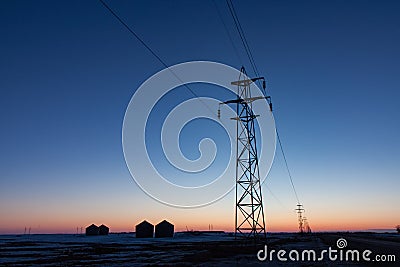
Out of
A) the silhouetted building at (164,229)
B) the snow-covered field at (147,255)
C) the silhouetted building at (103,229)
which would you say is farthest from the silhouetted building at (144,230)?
the snow-covered field at (147,255)

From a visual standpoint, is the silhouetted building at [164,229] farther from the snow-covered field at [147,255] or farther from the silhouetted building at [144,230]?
the snow-covered field at [147,255]

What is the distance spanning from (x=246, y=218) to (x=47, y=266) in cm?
1788

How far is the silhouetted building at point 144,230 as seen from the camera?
9950 centimetres

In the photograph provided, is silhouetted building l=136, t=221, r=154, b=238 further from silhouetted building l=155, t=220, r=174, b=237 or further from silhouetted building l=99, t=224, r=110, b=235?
silhouetted building l=99, t=224, r=110, b=235

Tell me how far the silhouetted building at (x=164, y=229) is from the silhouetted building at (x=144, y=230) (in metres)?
2.06

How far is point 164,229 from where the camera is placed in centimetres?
10062

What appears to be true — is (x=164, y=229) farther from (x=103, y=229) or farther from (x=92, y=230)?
(x=103, y=229)

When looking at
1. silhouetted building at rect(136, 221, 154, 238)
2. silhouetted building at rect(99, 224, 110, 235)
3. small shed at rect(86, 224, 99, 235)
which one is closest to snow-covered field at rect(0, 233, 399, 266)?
silhouetted building at rect(136, 221, 154, 238)

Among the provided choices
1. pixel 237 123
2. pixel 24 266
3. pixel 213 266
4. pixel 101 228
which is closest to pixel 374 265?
pixel 213 266

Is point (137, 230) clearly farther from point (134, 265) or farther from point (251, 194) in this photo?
point (134, 265)

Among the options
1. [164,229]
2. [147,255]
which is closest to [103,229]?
[164,229]

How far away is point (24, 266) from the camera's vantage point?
76.2 feet

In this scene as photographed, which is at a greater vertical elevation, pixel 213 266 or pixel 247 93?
pixel 247 93

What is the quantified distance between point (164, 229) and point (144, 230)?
578cm
